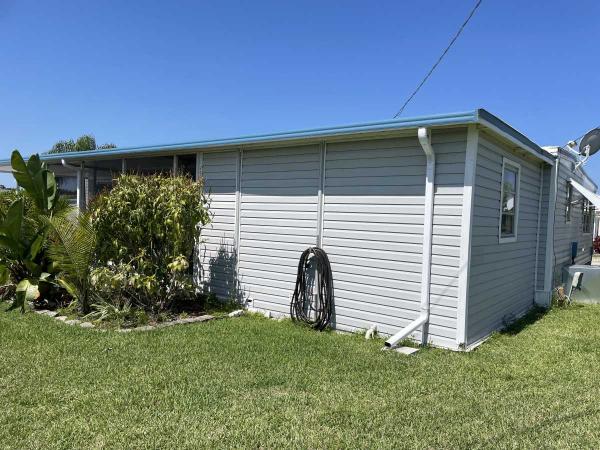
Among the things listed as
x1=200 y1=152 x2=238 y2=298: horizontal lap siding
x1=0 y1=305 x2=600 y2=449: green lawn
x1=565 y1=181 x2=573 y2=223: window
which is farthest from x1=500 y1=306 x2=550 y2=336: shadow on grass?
x1=200 y1=152 x2=238 y2=298: horizontal lap siding

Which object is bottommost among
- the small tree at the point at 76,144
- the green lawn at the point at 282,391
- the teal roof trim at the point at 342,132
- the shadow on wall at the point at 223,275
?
the green lawn at the point at 282,391

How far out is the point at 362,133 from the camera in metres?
5.56

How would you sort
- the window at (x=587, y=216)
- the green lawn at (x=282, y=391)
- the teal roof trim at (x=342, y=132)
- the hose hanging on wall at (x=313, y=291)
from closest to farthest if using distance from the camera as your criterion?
the green lawn at (x=282, y=391), the teal roof trim at (x=342, y=132), the hose hanging on wall at (x=313, y=291), the window at (x=587, y=216)

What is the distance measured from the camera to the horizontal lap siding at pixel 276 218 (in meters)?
6.42

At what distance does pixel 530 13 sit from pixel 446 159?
4589 millimetres

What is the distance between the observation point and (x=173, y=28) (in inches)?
400

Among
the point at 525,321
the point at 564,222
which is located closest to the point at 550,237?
the point at 564,222

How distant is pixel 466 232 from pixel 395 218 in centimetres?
89

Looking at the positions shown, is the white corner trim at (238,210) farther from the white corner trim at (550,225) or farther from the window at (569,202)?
the window at (569,202)

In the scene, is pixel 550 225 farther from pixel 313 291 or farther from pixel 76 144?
pixel 76 144

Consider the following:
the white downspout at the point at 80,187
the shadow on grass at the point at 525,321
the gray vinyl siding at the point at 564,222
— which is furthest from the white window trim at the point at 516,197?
the white downspout at the point at 80,187

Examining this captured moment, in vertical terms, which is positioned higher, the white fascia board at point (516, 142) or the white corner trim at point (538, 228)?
the white fascia board at point (516, 142)

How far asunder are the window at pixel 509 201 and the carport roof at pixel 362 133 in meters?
0.34

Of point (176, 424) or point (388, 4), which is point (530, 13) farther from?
point (176, 424)
